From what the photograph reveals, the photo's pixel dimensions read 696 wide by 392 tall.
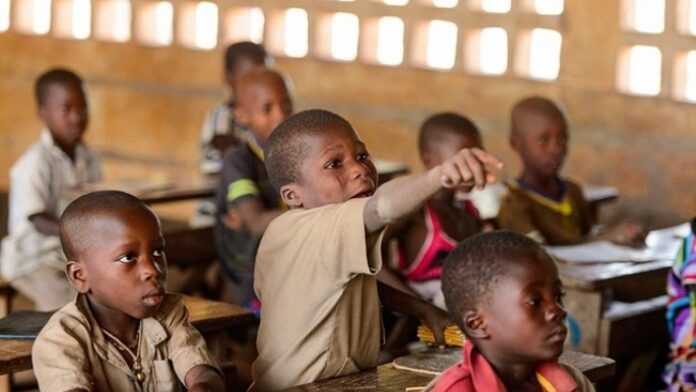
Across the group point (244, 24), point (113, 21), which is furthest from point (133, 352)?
point (113, 21)

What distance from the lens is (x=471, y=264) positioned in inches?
111

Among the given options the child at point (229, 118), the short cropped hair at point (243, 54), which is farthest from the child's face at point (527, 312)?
the short cropped hair at point (243, 54)

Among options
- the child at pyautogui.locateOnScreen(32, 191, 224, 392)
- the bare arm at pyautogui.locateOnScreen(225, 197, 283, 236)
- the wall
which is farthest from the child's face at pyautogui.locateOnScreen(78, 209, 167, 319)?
the wall

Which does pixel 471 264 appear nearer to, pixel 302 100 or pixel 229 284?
pixel 229 284

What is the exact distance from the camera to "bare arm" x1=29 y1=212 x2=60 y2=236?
5.01 metres

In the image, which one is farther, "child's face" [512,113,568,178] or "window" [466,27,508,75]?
"window" [466,27,508,75]

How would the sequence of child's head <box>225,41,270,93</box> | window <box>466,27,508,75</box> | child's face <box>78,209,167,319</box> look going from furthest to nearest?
1. window <box>466,27,508,75</box>
2. child's head <box>225,41,270,93</box>
3. child's face <box>78,209,167,319</box>

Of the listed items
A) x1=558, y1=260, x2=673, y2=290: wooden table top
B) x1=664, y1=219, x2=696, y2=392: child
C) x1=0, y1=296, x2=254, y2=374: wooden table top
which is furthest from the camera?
x1=558, y1=260, x2=673, y2=290: wooden table top

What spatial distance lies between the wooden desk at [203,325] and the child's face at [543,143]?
63.6 inches

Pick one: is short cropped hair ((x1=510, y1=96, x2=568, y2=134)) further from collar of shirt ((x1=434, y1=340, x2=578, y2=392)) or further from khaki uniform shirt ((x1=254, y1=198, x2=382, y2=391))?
collar of shirt ((x1=434, y1=340, x2=578, y2=392))

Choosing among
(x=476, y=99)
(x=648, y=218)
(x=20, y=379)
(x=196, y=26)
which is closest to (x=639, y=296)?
(x=648, y=218)

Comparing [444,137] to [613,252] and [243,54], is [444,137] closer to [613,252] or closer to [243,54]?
[613,252]

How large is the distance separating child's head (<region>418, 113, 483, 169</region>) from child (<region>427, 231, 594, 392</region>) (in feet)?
5.50

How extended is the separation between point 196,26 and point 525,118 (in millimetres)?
2912
